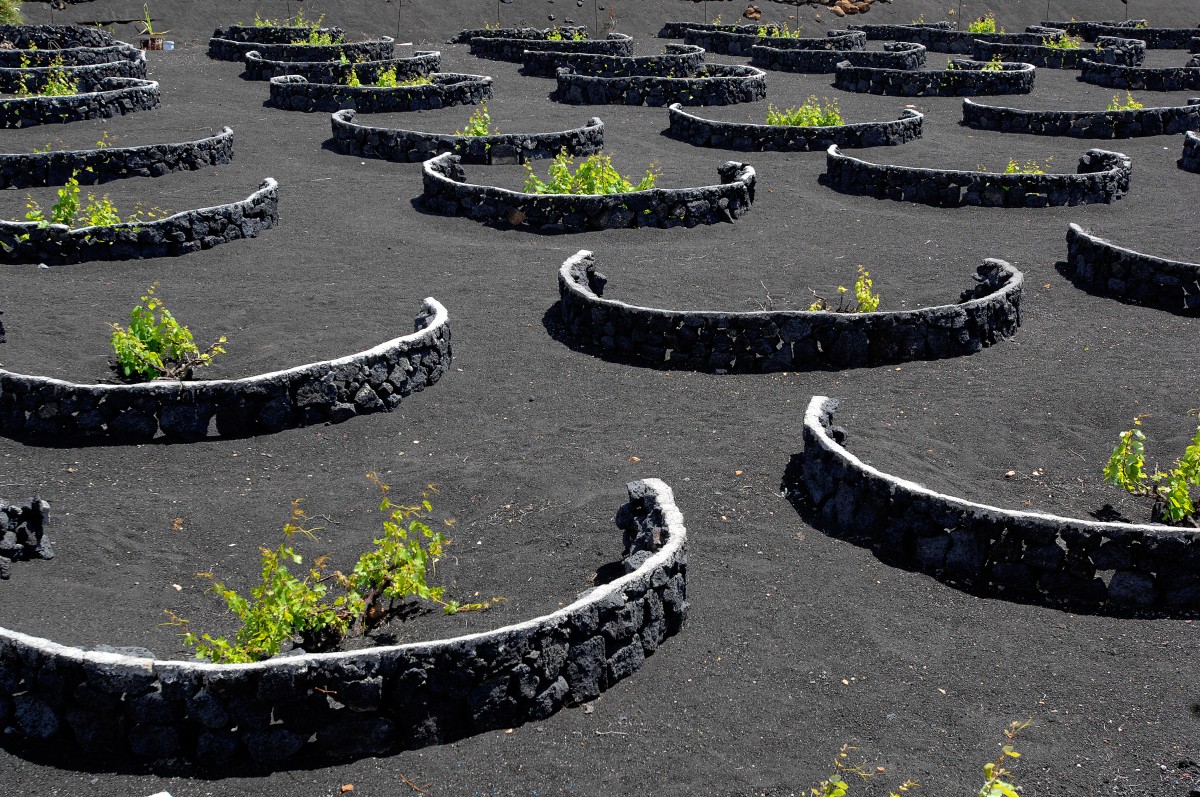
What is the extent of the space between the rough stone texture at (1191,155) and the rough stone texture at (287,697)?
877 inches

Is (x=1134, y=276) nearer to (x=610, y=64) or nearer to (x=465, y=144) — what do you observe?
(x=465, y=144)

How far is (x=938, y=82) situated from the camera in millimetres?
34219

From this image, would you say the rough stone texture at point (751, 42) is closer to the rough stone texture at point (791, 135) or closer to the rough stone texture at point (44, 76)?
the rough stone texture at point (791, 135)

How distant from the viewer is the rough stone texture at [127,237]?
18797mm

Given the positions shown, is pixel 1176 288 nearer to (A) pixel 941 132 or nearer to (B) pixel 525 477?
(B) pixel 525 477

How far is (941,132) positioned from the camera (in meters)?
29.4

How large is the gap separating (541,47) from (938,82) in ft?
42.1

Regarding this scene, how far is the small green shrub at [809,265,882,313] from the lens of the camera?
15.8 m

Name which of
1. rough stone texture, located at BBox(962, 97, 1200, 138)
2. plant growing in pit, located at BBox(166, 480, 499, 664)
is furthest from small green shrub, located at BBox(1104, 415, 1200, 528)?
rough stone texture, located at BBox(962, 97, 1200, 138)

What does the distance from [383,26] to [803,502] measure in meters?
36.8

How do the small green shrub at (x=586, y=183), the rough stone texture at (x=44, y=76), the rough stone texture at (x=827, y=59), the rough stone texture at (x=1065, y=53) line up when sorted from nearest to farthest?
the small green shrub at (x=586, y=183) → the rough stone texture at (x=44, y=76) → the rough stone texture at (x=827, y=59) → the rough stone texture at (x=1065, y=53)

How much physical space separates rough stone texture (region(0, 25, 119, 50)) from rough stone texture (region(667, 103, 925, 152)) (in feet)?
68.9

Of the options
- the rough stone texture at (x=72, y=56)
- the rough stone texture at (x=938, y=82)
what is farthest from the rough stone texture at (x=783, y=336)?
the rough stone texture at (x=72, y=56)

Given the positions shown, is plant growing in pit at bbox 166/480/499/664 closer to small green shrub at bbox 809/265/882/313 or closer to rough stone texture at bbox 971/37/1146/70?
small green shrub at bbox 809/265/882/313
